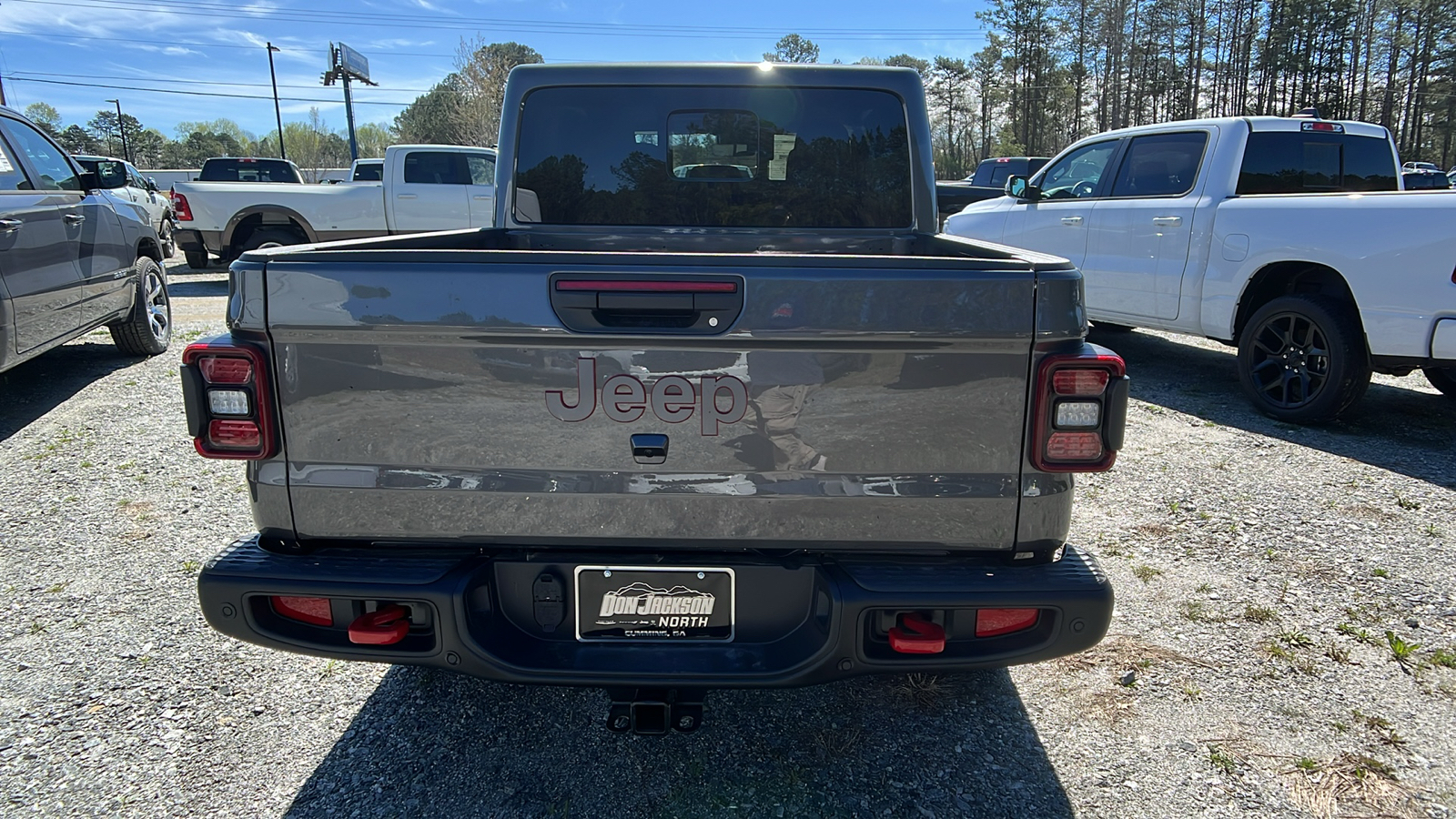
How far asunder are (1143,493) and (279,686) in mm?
4237

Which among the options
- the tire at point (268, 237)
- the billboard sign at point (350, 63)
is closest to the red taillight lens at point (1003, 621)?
the tire at point (268, 237)

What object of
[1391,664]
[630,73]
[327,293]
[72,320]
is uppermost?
[630,73]

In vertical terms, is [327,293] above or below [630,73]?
below

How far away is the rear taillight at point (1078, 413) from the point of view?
1.86m

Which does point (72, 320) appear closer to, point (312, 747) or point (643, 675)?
point (312, 747)

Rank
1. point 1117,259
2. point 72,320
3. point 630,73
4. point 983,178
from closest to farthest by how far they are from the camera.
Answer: point 630,73 → point 72,320 → point 1117,259 → point 983,178

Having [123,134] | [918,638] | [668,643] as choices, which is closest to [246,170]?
[668,643]

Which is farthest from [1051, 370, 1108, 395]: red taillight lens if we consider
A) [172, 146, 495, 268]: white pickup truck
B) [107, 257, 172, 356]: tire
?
[172, 146, 495, 268]: white pickup truck

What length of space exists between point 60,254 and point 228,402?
16.4 feet

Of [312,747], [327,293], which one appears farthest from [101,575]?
[327,293]

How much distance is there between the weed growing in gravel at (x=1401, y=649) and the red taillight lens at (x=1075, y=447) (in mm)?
2047

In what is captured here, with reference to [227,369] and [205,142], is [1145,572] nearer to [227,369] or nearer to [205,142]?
[227,369]

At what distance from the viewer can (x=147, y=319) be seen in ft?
23.4

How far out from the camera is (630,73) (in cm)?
331
